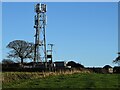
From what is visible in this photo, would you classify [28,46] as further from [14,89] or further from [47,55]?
[14,89]

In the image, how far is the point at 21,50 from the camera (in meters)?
90.2

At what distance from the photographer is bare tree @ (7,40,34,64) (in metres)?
89.6

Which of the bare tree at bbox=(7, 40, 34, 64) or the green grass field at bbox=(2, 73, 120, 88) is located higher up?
the bare tree at bbox=(7, 40, 34, 64)

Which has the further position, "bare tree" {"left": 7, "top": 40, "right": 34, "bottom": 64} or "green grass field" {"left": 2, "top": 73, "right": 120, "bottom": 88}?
"bare tree" {"left": 7, "top": 40, "right": 34, "bottom": 64}

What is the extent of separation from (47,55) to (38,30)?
245 inches

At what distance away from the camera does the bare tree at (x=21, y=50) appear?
8962 centimetres

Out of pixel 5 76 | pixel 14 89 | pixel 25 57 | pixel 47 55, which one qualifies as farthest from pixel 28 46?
pixel 14 89

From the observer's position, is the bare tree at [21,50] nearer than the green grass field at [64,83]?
No

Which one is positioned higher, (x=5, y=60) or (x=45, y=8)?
(x=45, y=8)

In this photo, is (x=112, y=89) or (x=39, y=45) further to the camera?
(x=39, y=45)

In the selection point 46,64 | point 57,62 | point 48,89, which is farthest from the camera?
point 57,62

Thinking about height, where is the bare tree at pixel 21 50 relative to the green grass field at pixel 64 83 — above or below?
above

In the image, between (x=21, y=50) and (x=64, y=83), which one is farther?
(x=21, y=50)

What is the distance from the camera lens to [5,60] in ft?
300
